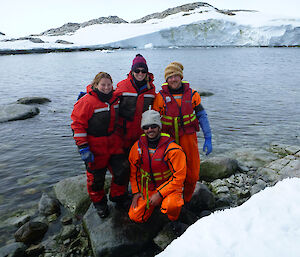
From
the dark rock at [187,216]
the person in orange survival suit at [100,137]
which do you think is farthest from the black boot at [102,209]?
the dark rock at [187,216]

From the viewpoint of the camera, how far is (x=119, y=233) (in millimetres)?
4168

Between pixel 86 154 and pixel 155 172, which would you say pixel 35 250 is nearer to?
pixel 86 154

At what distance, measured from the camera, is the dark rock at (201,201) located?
518 centimetres

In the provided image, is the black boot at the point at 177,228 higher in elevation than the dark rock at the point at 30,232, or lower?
higher

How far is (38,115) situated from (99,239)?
36.5 feet

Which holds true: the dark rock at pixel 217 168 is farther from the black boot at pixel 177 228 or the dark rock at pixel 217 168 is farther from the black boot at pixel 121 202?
the black boot at pixel 121 202

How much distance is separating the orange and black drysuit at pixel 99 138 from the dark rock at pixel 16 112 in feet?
33.2

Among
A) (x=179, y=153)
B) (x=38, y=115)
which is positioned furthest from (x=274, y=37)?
(x=179, y=153)

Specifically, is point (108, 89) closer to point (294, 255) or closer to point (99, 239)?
point (99, 239)

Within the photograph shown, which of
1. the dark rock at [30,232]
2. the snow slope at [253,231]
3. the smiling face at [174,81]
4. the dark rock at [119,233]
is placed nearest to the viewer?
the snow slope at [253,231]

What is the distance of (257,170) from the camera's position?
6949 millimetres

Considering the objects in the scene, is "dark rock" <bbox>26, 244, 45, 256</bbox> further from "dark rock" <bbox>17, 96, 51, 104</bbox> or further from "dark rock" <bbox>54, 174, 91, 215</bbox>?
"dark rock" <bbox>17, 96, 51, 104</bbox>

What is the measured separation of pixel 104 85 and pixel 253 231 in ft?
9.79

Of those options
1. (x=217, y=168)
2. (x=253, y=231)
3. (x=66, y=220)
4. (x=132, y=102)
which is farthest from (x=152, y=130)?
(x=217, y=168)
